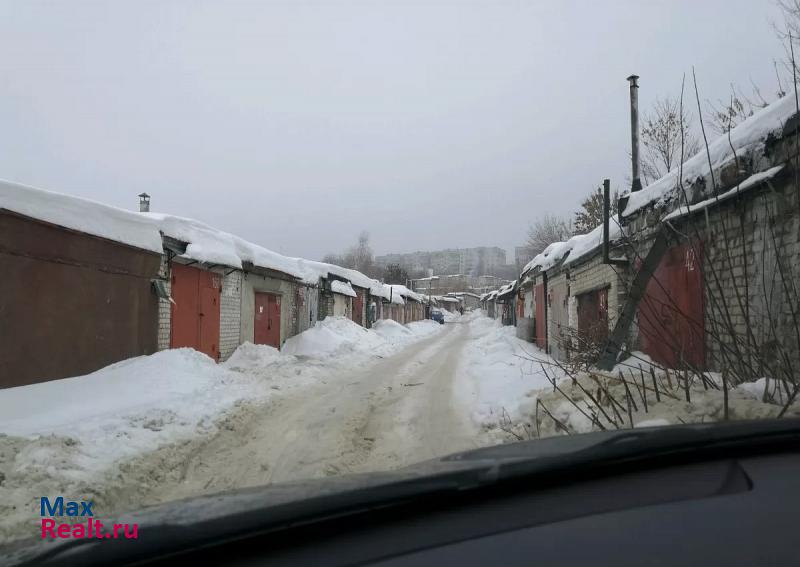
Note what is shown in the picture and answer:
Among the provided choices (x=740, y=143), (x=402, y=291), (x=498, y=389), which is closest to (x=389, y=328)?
(x=402, y=291)

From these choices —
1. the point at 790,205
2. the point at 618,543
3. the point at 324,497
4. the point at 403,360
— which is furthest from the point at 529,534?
the point at 403,360

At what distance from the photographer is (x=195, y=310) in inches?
403

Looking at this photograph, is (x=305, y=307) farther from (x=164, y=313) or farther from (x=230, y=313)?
(x=164, y=313)

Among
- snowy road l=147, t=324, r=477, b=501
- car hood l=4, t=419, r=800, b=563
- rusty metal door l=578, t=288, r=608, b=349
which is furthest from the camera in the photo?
rusty metal door l=578, t=288, r=608, b=349

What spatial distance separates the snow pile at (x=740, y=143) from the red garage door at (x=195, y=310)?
29.5ft

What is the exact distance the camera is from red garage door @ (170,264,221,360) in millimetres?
9555

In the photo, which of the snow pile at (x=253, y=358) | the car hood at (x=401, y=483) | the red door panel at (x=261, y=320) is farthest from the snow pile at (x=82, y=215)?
the car hood at (x=401, y=483)

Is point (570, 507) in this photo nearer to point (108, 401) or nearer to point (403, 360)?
point (108, 401)

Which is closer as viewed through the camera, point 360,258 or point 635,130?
point 635,130

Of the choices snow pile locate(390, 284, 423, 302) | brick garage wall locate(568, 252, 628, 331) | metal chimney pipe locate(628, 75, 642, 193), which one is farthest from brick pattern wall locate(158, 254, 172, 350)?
snow pile locate(390, 284, 423, 302)

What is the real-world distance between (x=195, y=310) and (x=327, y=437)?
6052 mm

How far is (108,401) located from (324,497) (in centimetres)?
610

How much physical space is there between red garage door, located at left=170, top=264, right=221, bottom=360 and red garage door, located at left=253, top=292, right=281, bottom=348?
2511 millimetres

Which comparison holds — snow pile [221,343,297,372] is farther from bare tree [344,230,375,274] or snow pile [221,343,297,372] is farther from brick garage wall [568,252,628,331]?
→ bare tree [344,230,375,274]
